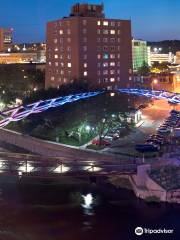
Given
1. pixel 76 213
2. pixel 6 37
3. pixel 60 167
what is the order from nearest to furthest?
pixel 76 213 → pixel 60 167 → pixel 6 37

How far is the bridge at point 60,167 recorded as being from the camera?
8.29 m

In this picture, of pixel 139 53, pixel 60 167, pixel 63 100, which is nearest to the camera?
pixel 60 167

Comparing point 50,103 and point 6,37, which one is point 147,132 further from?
point 6,37

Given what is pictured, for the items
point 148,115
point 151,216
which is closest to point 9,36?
point 148,115

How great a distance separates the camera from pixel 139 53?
2877 cm

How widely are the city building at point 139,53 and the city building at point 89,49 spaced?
9595mm

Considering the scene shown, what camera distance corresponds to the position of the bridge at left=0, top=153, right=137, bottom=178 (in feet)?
27.2

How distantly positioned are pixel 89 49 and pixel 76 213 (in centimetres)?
993

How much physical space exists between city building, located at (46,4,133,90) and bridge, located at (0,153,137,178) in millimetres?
7698

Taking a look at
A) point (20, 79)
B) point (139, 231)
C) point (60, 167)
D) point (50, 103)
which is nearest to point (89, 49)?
point (50, 103)

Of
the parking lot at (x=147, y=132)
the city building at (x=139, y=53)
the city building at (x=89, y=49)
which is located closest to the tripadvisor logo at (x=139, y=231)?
the parking lot at (x=147, y=132)

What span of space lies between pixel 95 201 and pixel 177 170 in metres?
1.77

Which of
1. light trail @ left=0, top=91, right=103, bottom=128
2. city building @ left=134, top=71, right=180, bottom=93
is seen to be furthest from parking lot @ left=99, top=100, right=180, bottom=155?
city building @ left=134, top=71, right=180, bottom=93

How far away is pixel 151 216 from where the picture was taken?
24.5 feet
